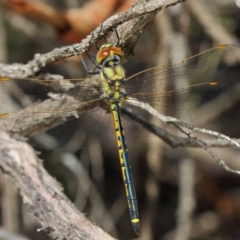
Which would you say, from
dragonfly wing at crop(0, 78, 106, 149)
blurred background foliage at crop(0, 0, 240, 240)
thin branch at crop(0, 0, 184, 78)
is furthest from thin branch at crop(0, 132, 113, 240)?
blurred background foliage at crop(0, 0, 240, 240)

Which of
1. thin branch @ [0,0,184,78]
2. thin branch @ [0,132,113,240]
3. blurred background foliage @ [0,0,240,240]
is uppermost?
blurred background foliage @ [0,0,240,240]

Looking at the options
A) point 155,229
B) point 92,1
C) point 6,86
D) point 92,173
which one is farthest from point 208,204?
point 6,86

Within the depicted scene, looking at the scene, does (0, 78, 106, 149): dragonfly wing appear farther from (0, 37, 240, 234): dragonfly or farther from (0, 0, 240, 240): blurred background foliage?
(0, 0, 240, 240): blurred background foliage

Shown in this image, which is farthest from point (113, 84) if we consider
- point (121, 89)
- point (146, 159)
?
point (146, 159)

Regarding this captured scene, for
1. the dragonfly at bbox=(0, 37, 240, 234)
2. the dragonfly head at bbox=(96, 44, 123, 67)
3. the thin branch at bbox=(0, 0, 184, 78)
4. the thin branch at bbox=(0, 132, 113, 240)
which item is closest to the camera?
the thin branch at bbox=(0, 0, 184, 78)

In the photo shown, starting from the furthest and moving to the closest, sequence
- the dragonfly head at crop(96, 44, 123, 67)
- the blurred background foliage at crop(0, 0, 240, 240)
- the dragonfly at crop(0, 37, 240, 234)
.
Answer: the blurred background foliage at crop(0, 0, 240, 240), the dragonfly at crop(0, 37, 240, 234), the dragonfly head at crop(96, 44, 123, 67)

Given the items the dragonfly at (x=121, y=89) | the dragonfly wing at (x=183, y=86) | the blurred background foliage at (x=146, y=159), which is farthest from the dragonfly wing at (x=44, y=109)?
the blurred background foliage at (x=146, y=159)
